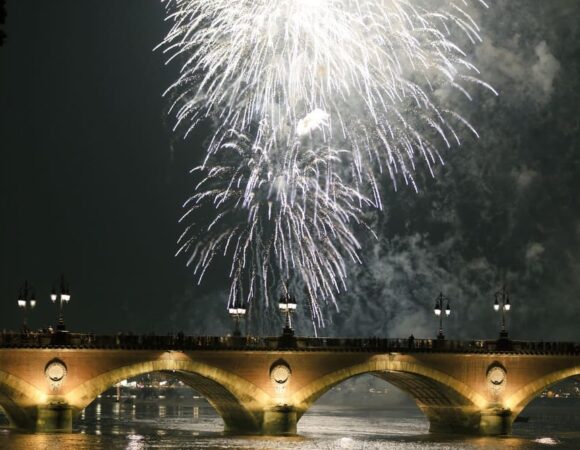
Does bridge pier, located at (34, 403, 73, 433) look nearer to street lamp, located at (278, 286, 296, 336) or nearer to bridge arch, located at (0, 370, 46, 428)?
bridge arch, located at (0, 370, 46, 428)

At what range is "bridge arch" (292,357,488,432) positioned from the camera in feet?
191

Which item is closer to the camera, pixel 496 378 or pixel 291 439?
pixel 291 439

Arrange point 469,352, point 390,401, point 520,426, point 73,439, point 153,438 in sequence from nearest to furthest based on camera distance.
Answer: point 73,439 → point 153,438 → point 469,352 → point 520,426 → point 390,401

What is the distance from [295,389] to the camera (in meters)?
57.7

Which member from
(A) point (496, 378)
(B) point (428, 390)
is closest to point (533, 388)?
(A) point (496, 378)

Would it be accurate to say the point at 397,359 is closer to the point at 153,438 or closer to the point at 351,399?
the point at 153,438

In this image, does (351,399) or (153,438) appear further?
(351,399)

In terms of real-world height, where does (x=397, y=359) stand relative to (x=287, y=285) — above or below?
below

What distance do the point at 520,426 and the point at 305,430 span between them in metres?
19.3

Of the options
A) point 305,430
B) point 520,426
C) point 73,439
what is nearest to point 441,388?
point 305,430

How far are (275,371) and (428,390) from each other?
11.9m

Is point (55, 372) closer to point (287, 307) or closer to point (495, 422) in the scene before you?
point (287, 307)

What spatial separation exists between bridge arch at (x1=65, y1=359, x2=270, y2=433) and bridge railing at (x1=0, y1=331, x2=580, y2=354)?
100 cm

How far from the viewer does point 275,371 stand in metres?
57.2
